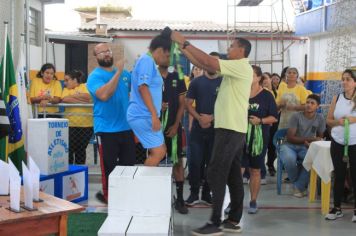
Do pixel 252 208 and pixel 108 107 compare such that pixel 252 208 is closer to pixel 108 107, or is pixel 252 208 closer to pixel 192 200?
pixel 192 200

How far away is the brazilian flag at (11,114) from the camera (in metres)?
4.98

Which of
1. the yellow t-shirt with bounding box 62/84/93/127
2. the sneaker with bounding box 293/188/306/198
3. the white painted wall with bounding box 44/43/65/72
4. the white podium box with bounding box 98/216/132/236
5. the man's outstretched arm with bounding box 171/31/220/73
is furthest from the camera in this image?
the white painted wall with bounding box 44/43/65/72

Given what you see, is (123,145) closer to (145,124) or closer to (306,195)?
(145,124)

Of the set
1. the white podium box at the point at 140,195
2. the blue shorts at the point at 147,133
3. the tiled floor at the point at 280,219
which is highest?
the blue shorts at the point at 147,133

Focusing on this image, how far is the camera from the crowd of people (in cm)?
423

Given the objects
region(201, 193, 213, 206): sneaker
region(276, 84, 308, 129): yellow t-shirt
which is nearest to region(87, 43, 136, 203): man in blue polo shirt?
region(201, 193, 213, 206): sneaker

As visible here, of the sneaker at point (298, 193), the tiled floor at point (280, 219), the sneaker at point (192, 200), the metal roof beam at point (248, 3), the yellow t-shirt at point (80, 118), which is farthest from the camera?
the metal roof beam at point (248, 3)

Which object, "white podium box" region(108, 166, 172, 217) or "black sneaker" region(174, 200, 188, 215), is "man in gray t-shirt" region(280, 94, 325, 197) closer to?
→ "black sneaker" region(174, 200, 188, 215)

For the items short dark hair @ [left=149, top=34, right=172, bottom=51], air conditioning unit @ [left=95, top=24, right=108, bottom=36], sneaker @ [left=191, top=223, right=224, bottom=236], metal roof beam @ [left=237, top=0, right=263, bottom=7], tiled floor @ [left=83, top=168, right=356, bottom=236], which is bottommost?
tiled floor @ [left=83, top=168, right=356, bottom=236]

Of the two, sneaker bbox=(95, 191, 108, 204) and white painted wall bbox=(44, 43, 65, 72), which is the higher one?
white painted wall bbox=(44, 43, 65, 72)

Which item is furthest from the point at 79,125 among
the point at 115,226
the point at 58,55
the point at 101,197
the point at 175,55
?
the point at 58,55

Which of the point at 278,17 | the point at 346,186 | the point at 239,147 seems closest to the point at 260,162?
the point at 239,147

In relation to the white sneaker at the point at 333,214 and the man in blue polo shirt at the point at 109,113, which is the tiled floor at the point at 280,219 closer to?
the white sneaker at the point at 333,214

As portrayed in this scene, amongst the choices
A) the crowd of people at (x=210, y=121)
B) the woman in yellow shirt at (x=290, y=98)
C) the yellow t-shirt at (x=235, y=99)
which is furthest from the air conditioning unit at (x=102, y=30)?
the yellow t-shirt at (x=235, y=99)
